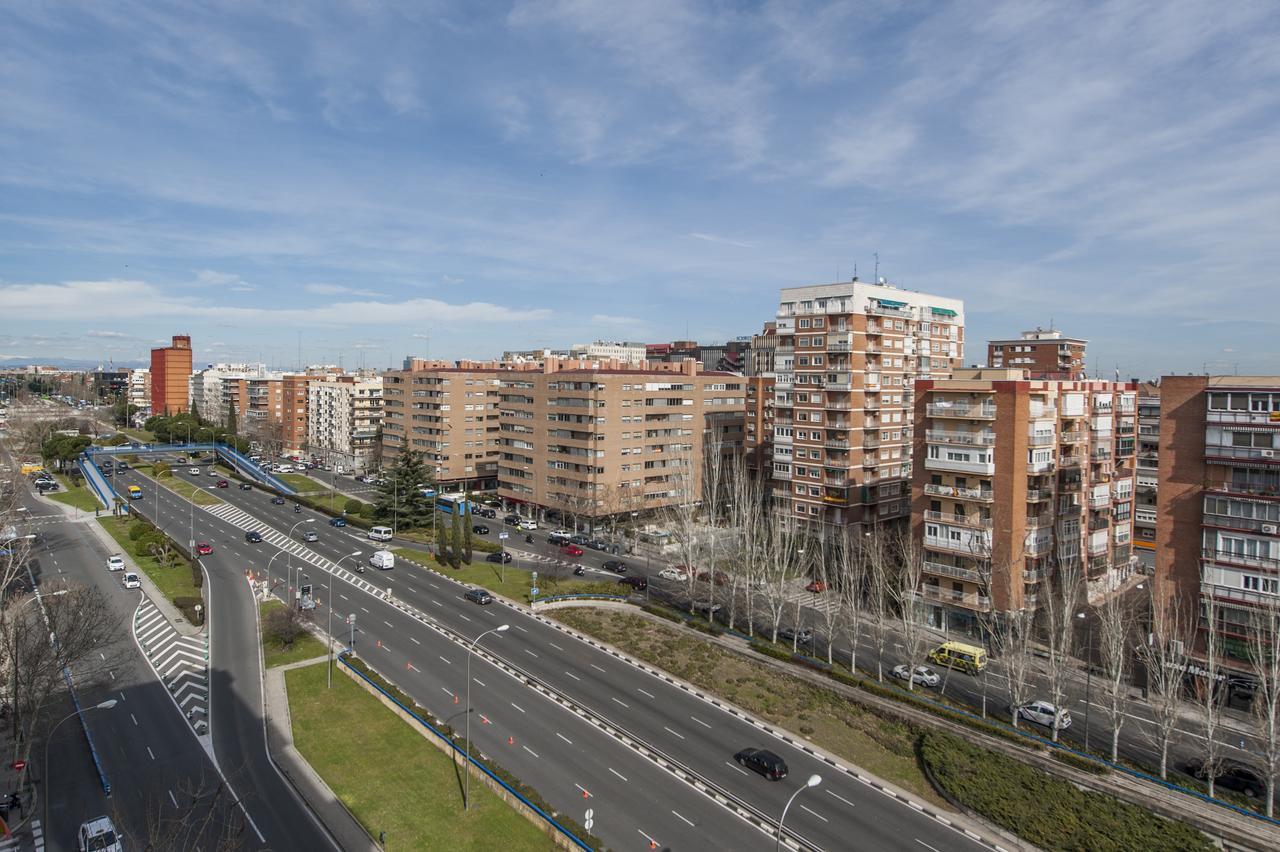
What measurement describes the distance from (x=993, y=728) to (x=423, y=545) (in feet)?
211

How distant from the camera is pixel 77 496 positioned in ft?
375

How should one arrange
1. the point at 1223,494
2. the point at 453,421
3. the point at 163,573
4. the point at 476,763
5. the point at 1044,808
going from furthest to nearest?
the point at 453,421, the point at 163,573, the point at 1223,494, the point at 476,763, the point at 1044,808

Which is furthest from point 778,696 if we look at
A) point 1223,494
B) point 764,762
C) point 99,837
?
point 99,837

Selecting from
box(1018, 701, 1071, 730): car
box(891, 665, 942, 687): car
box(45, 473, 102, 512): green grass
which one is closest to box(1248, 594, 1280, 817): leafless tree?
box(1018, 701, 1071, 730): car

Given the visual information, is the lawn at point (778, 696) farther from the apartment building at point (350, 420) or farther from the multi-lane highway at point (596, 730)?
the apartment building at point (350, 420)

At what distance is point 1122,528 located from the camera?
65.6 metres

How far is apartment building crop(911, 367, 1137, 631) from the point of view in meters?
55.4

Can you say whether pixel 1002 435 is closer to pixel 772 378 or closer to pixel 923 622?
pixel 923 622

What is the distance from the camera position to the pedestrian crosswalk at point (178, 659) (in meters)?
45.6

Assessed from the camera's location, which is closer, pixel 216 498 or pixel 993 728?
pixel 993 728

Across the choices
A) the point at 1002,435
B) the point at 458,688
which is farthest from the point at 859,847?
the point at 1002,435

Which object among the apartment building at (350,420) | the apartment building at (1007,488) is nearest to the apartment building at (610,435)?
the apartment building at (1007,488)

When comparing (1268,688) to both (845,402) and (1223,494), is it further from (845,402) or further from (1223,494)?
(845,402)

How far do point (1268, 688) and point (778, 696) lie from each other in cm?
2577
